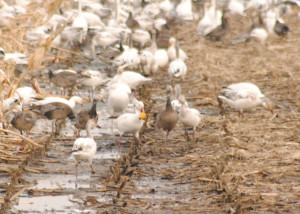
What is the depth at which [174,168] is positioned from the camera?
25.6 ft

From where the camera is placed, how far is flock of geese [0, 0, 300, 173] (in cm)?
919

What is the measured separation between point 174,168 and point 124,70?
287 inches

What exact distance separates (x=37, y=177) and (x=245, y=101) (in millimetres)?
4280

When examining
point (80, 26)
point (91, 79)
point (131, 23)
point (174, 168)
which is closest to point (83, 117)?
point (174, 168)

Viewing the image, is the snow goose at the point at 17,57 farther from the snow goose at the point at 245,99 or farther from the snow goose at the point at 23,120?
the snow goose at the point at 245,99

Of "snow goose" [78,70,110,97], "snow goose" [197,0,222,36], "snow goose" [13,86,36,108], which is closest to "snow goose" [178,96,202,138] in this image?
"snow goose" [13,86,36,108]

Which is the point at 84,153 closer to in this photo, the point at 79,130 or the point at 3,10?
the point at 79,130

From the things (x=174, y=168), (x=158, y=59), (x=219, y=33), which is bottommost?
(x=174, y=168)

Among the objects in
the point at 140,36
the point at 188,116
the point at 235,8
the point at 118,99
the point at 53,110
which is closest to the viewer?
the point at 188,116

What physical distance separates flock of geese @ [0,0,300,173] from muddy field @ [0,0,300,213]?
30 centimetres

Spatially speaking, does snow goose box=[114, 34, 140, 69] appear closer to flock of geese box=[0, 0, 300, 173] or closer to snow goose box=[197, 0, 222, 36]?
flock of geese box=[0, 0, 300, 173]

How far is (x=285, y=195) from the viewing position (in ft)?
21.1

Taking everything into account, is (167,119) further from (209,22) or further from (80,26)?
(209,22)

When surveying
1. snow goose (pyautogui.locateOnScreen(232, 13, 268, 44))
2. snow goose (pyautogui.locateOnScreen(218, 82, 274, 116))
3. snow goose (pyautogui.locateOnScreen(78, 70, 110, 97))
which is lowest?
snow goose (pyautogui.locateOnScreen(218, 82, 274, 116))
